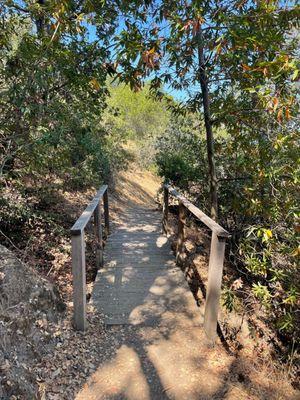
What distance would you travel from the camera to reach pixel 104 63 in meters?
3.87

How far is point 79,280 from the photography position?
2656 millimetres

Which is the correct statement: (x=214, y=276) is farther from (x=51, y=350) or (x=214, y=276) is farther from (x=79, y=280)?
(x=51, y=350)

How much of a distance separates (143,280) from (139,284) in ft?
0.40

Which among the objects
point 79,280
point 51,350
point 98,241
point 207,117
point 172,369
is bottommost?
point 172,369

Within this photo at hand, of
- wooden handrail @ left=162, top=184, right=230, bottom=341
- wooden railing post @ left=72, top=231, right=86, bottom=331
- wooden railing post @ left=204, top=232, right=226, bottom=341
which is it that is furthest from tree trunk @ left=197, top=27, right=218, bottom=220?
wooden railing post @ left=72, top=231, right=86, bottom=331

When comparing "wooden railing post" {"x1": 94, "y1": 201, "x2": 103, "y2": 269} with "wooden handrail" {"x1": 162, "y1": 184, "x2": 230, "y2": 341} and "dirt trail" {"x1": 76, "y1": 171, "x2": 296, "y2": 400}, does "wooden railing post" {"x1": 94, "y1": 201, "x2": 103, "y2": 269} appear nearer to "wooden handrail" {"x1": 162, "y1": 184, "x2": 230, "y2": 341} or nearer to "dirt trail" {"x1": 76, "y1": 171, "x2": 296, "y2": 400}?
"dirt trail" {"x1": 76, "y1": 171, "x2": 296, "y2": 400}

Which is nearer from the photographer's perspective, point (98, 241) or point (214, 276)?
point (214, 276)

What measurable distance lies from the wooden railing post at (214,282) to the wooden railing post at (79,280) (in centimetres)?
117

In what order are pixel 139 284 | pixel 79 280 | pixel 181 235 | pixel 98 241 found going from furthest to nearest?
1. pixel 181 235
2. pixel 98 241
3. pixel 139 284
4. pixel 79 280

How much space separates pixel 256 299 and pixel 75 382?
84.1 inches

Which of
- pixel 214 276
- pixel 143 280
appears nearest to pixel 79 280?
pixel 214 276

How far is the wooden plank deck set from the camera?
3.21 m

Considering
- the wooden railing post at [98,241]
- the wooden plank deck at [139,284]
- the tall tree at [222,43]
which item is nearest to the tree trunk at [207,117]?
the tall tree at [222,43]

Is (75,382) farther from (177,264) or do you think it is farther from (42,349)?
(177,264)
